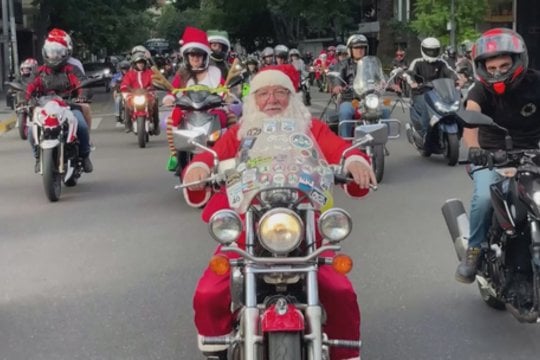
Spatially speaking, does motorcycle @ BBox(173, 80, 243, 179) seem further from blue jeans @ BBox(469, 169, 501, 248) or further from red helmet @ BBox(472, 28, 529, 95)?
red helmet @ BBox(472, 28, 529, 95)

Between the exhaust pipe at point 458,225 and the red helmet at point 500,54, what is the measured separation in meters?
0.89

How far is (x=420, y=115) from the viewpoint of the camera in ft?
43.1

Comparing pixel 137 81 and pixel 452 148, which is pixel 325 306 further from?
pixel 137 81

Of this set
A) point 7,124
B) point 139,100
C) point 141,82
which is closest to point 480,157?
point 139,100

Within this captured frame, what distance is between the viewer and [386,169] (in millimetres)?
12555

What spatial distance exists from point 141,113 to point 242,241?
12.3 metres

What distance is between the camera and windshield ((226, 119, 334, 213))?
12.7 feet

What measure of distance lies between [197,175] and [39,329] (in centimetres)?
199

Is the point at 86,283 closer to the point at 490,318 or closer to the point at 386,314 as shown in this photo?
the point at 386,314

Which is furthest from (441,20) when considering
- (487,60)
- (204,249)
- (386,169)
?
(487,60)

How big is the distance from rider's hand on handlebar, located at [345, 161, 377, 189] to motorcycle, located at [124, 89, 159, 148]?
12208 mm

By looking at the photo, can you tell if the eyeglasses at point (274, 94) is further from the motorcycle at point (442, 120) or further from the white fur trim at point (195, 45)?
the motorcycle at point (442, 120)

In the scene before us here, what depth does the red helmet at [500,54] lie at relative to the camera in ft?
16.7

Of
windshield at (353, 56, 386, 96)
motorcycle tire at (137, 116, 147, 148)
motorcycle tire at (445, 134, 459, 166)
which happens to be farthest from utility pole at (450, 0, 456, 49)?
windshield at (353, 56, 386, 96)
